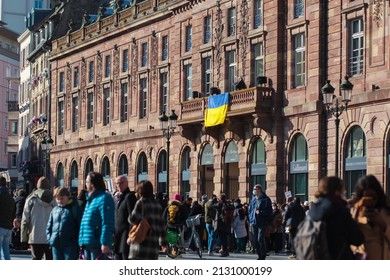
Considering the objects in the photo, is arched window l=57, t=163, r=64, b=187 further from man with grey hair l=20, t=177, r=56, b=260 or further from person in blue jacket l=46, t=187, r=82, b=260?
person in blue jacket l=46, t=187, r=82, b=260

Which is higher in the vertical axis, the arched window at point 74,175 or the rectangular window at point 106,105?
the rectangular window at point 106,105

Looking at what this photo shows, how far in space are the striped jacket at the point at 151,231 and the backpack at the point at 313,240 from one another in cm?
498

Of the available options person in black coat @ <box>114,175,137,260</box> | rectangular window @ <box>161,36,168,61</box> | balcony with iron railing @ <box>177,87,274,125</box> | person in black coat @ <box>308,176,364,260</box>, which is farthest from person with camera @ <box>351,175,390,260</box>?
rectangular window @ <box>161,36,168,61</box>

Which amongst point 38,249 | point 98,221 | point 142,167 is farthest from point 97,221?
point 142,167

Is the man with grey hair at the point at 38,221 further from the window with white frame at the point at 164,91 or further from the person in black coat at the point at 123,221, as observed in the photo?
the window with white frame at the point at 164,91

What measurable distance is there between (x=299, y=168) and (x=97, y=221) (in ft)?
108

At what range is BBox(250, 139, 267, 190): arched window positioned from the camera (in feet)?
172

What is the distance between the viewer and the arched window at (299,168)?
4919 centimetres

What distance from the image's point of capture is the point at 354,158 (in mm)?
45688

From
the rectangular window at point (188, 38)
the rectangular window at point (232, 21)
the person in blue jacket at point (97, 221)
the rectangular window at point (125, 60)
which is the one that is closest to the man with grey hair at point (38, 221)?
the person in blue jacket at point (97, 221)

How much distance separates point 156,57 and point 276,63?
16281 mm

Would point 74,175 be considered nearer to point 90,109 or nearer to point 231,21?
point 90,109
